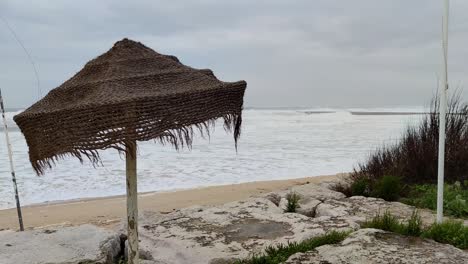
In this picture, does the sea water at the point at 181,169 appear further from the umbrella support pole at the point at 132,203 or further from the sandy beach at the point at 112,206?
the umbrella support pole at the point at 132,203

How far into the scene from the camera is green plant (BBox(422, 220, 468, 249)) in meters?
4.36

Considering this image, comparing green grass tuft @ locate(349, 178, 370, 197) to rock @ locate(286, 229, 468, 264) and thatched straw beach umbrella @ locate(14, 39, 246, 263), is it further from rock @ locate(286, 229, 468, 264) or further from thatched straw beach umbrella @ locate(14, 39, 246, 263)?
thatched straw beach umbrella @ locate(14, 39, 246, 263)

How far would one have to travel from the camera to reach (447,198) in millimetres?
6398

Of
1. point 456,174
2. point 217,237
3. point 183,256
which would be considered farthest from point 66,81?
point 456,174

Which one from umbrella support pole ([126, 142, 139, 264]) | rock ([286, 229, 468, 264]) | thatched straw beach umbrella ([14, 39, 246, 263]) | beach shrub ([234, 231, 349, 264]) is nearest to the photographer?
thatched straw beach umbrella ([14, 39, 246, 263])

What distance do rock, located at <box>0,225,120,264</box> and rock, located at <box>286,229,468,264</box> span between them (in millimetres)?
1815

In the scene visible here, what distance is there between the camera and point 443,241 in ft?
14.5

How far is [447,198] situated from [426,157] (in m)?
1.61

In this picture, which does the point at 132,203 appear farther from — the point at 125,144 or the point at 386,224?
the point at 386,224

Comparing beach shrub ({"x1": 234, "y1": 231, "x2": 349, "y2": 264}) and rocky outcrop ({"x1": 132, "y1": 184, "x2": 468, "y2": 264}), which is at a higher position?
beach shrub ({"x1": 234, "y1": 231, "x2": 349, "y2": 264})

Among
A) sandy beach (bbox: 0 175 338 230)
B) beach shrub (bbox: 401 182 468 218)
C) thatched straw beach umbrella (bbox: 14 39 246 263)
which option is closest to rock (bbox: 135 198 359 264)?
thatched straw beach umbrella (bbox: 14 39 246 263)

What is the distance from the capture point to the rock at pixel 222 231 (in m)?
Result: 4.54

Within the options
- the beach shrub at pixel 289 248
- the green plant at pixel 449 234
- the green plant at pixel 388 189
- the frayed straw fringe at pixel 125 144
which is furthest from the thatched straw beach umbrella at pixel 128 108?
the green plant at pixel 388 189

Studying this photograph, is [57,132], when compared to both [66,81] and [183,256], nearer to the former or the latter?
[66,81]
